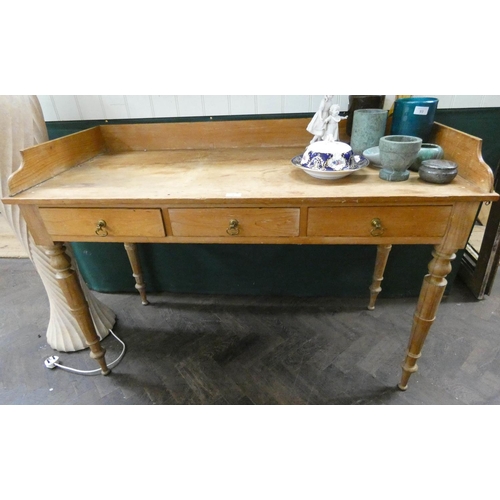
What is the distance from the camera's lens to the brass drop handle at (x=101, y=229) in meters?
0.96

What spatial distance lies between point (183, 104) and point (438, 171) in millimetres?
1001

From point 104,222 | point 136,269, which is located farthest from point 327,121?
point 136,269

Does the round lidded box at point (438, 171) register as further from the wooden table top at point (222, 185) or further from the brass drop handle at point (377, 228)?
the brass drop handle at point (377, 228)

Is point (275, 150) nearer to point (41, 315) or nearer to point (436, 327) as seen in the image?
point (436, 327)

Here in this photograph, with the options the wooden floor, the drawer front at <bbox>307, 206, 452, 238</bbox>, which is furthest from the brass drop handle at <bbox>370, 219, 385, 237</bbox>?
the wooden floor

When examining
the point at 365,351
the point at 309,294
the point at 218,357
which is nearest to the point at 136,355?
the point at 218,357

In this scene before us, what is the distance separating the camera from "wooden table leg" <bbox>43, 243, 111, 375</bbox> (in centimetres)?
107

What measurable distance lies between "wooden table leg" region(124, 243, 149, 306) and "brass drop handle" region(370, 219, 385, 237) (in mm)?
1115

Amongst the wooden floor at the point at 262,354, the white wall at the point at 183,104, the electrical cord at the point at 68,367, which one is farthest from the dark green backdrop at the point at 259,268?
the white wall at the point at 183,104

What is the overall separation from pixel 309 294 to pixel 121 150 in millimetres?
1150

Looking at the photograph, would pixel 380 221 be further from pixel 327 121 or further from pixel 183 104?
pixel 183 104

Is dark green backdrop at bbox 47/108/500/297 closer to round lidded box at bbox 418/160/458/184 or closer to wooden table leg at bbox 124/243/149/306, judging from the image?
wooden table leg at bbox 124/243/149/306

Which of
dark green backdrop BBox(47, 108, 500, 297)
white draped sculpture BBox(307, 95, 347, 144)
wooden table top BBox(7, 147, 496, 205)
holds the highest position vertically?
white draped sculpture BBox(307, 95, 347, 144)

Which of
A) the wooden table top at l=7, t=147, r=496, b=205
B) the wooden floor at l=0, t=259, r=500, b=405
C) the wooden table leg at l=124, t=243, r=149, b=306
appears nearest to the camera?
the wooden table top at l=7, t=147, r=496, b=205
